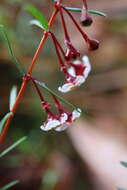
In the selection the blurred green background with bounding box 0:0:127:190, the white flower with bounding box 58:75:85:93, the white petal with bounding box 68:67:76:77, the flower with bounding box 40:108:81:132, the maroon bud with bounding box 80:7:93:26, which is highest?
the maroon bud with bounding box 80:7:93:26

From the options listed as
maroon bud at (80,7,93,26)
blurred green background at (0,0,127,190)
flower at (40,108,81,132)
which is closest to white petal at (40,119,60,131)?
flower at (40,108,81,132)

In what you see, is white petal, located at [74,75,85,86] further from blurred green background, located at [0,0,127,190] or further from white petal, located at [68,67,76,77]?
blurred green background, located at [0,0,127,190]

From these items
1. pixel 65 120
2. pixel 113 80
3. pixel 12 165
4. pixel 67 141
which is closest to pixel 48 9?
pixel 113 80

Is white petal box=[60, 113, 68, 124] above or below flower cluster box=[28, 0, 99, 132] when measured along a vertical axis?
below

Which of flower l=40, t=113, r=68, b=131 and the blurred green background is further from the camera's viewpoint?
the blurred green background

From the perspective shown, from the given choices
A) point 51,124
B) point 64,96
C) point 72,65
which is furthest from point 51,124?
point 64,96
